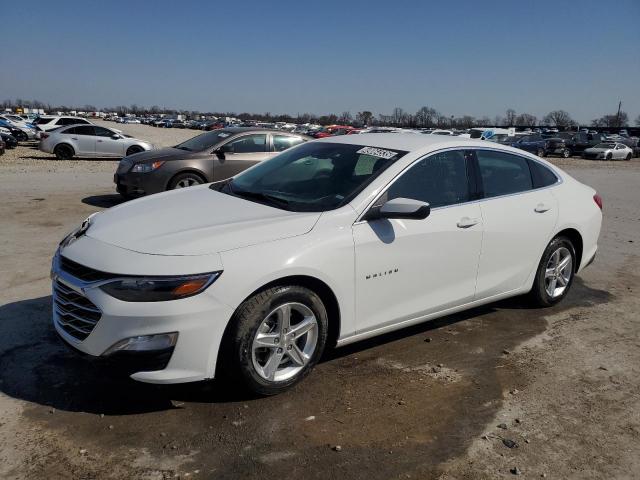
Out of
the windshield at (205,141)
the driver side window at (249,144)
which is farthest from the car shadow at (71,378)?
the driver side window at (249,144)

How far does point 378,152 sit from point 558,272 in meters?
2.36

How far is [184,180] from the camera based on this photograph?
9633 mm

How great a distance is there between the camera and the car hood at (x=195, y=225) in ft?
10.5

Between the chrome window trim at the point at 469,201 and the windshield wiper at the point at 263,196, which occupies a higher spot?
the chrome window trim at the point at 469,201

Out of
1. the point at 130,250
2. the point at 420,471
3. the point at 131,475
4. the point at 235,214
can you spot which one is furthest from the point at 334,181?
the point at 131,475

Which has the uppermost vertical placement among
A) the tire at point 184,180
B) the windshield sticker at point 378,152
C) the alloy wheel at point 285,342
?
the windshield sticker at point 378,152

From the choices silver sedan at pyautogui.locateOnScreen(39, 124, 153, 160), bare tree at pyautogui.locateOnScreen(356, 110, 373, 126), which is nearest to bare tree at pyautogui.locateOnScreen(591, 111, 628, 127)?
bare tree at pyautogui.locateOnScreen(356, 110, 373, 126)

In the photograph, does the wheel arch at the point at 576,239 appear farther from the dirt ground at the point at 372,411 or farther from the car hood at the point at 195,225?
the car hood at the point at 195,225

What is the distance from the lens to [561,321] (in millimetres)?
5035

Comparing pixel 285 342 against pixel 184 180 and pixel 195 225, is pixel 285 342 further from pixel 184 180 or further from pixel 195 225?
pixel 184 180

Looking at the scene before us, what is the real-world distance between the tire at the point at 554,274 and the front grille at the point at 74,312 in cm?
386

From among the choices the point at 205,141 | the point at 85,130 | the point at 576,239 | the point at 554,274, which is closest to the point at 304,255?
the point at 554,274

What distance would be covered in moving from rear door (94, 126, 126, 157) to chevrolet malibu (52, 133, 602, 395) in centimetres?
1801

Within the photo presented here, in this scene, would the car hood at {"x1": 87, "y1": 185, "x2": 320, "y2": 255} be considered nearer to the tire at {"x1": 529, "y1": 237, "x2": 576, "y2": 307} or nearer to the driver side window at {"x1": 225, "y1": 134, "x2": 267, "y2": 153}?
the tire at {"x1": 529, "y1": 237, "x2": 576, "y2": 307}
